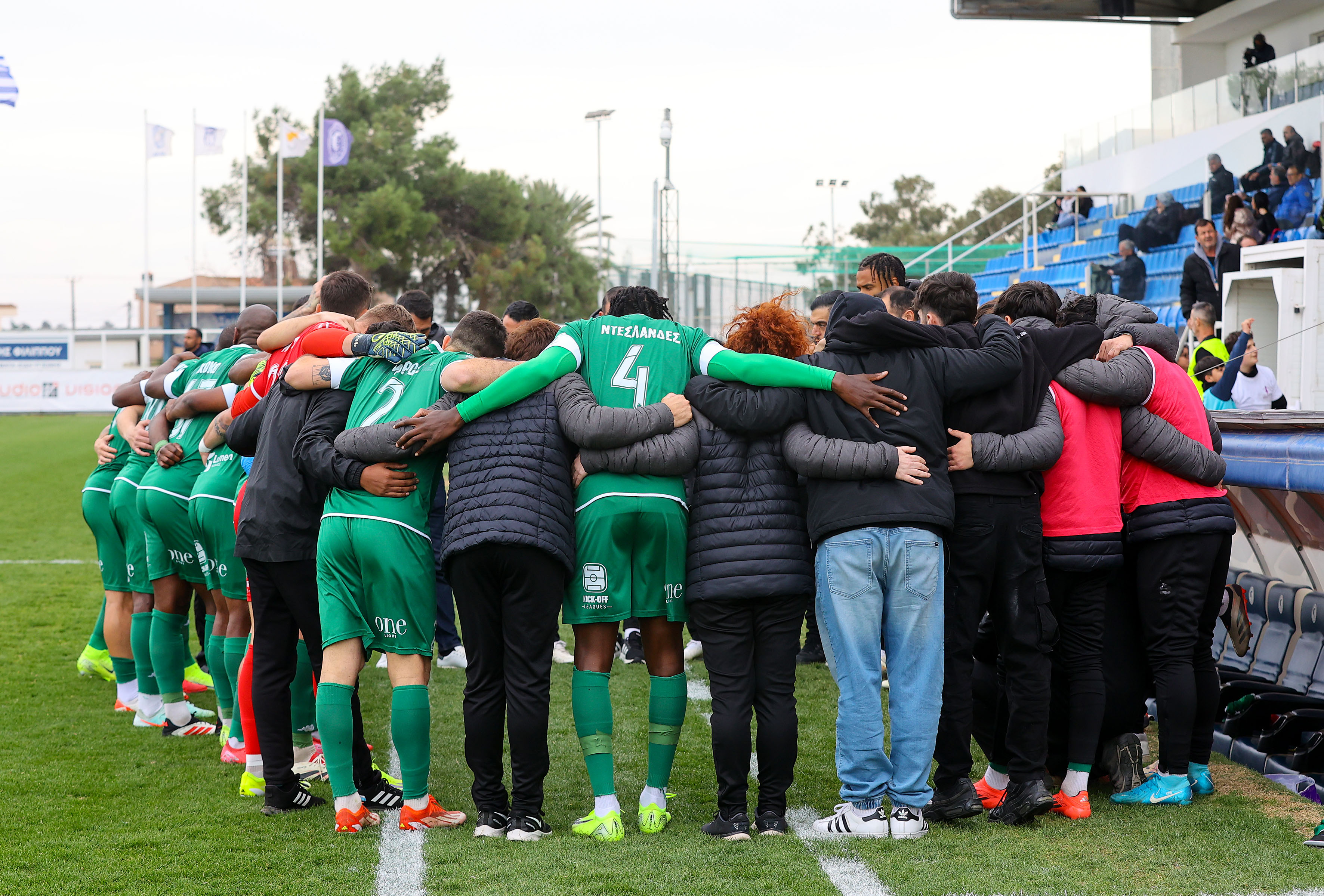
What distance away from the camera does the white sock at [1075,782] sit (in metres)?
4.29

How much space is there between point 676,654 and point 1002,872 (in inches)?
52.3

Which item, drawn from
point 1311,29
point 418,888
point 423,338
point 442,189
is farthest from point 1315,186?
point 442,189

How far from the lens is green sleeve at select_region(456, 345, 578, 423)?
4.11m

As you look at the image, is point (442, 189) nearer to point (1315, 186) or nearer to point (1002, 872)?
point (1315, 186)

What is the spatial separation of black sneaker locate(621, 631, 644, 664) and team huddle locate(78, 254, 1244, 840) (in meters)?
2.75

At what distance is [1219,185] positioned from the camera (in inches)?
689

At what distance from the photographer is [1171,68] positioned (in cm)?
2791

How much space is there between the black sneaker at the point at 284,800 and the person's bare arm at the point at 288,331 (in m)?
1.79

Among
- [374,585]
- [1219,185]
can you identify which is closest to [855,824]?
[374,585]

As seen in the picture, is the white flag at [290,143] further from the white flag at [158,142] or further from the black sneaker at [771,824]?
the black sneaker at [771,824]

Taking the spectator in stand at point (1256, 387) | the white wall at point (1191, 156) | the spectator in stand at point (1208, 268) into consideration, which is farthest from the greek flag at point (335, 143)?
the spectator in stand at point (1256, 387)

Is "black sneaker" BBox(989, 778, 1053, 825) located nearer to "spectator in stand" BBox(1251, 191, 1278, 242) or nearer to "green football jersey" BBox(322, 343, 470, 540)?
"green football jersey" BBox(322, 343, 470, 540)

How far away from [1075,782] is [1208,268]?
32.2ft

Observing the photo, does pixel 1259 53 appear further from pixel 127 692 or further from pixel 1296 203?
pixel 127 692
